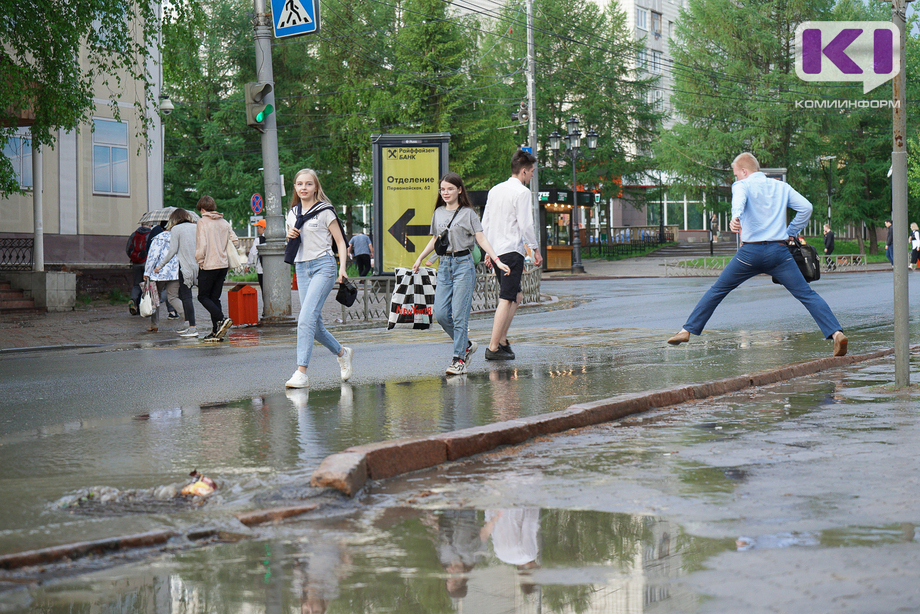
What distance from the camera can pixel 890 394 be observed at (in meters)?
7.74

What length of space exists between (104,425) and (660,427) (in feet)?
11.9

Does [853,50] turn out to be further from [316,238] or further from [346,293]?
[346,293]

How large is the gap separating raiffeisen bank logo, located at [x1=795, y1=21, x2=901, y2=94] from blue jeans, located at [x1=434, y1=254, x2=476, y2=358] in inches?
135

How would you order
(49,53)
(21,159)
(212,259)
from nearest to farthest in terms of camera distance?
(212,259), (49,53), (21,159)

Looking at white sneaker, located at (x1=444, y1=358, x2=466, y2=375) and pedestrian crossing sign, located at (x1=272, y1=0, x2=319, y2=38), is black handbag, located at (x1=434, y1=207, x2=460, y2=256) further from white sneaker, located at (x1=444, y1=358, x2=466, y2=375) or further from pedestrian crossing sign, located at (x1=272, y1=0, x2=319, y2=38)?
pedestrian crossing sign, located at (x1=272, y1=0, x2=319, y2=38)

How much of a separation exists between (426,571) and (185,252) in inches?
510

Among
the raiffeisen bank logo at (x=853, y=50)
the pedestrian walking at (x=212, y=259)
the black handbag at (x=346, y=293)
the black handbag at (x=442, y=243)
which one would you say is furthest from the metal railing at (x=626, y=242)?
the raiffeisen bank logo at (x=853, y=50)

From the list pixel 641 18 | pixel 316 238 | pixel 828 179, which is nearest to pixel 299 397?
pixel 316 238

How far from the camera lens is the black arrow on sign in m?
18.4

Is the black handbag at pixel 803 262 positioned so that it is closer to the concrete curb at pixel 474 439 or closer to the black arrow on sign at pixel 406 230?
the concrete curb at pixel 474 439

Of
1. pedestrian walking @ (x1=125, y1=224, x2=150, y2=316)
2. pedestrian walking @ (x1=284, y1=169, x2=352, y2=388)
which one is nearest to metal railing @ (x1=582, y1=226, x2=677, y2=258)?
pedestrian walking @ (x1=125, y1=224, x2=150, y2=316)

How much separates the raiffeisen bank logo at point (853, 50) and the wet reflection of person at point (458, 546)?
4531 mm

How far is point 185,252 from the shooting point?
52.2 ft

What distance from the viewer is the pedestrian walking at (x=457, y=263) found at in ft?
31.2
